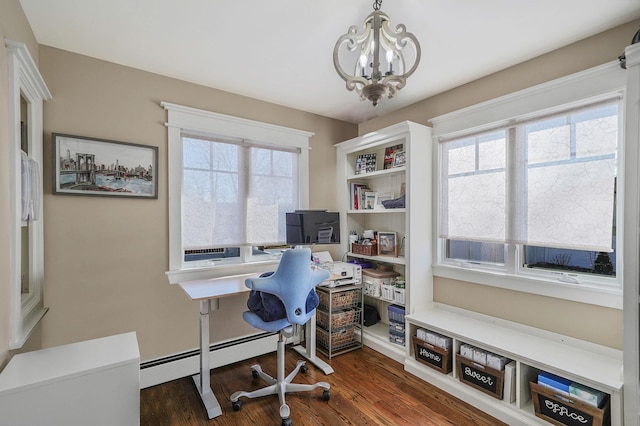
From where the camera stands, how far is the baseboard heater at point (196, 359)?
7.84ft

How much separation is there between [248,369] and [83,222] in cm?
181

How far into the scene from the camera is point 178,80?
8.40 feet

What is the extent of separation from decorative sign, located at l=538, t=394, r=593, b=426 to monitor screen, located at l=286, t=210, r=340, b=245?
6.29 feet

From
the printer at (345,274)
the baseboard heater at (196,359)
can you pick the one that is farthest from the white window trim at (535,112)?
the baseboard heater at (196,359)

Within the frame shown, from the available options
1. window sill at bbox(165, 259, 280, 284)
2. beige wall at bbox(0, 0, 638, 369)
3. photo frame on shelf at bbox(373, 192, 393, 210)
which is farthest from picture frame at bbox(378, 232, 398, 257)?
window sill at bbox(165, 259, 280, 284)

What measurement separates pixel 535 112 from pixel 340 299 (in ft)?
7.34

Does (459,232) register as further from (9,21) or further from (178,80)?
(9,21)

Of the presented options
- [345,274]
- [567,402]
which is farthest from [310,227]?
[567,402]

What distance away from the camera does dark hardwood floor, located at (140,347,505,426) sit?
6.53 ft

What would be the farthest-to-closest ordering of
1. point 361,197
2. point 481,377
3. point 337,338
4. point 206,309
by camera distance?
1. point 361,197
2. point 337,338
3. point 206,309
4. point 481,377

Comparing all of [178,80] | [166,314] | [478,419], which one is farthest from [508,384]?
[178,80]

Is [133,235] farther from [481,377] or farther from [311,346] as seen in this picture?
[481,377]

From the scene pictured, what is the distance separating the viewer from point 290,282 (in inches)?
76.1

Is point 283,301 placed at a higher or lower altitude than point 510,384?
higher
